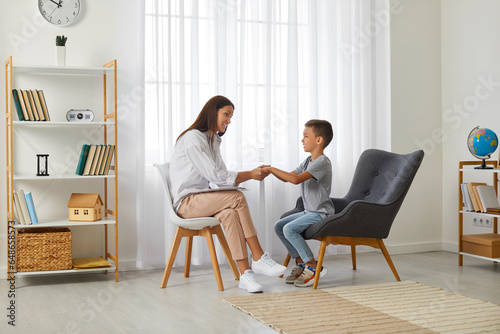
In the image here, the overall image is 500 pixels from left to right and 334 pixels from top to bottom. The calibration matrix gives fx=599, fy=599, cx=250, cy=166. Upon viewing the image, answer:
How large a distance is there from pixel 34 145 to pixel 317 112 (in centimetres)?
204

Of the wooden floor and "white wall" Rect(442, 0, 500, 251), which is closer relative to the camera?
the wooden floor

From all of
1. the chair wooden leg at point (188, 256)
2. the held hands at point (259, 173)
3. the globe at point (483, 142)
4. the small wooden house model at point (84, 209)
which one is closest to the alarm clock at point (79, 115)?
A: the small wooden house model at point (84, 209)

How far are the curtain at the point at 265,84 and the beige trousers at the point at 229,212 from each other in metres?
0.48

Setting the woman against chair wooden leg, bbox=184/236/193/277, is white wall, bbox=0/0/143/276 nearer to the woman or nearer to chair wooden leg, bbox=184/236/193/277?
chair wooden leg, bbox=184/236/193/277

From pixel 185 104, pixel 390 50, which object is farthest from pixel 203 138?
pixel 390 50

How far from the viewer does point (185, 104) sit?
418 cm

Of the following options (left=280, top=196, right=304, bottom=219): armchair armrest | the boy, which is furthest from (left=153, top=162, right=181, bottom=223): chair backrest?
(left=280, top=196, right=304, bottom=219): armchair armrest

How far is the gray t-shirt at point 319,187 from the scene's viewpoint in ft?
11.7

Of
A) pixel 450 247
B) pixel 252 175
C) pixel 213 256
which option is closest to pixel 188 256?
pixel 213 256

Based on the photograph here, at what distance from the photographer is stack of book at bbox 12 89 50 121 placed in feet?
11.8

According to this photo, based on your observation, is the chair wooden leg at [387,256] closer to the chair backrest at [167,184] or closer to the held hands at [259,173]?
the held hands at [259,173]

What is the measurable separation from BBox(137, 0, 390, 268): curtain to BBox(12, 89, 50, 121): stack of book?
0.71 meters

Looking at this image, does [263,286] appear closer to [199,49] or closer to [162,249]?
[162,249]

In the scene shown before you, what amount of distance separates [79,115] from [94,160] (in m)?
0.33
